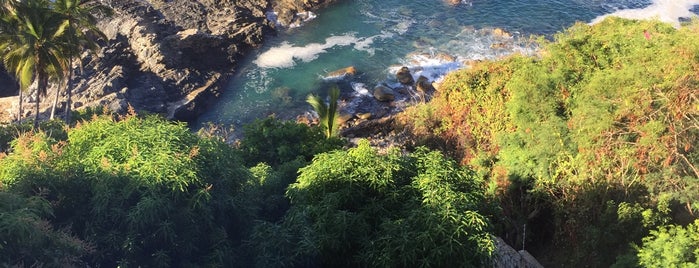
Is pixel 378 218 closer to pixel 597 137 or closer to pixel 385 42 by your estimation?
pixel 597 137

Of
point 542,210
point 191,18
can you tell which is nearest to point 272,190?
point 542,210

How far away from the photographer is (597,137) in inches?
649

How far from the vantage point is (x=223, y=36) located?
37375 millimetres

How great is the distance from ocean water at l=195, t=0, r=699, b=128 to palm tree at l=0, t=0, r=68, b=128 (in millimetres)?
10528

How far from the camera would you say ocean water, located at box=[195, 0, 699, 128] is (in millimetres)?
34188

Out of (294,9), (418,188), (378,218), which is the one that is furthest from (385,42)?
(378,218)

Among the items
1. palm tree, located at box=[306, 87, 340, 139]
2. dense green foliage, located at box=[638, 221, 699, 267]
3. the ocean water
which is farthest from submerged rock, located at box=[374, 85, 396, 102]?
dense green foliage, located at box=[638, 221, 699, 267]

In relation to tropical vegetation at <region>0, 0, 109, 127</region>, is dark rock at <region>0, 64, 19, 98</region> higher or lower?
lower

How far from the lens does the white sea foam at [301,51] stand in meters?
36.9

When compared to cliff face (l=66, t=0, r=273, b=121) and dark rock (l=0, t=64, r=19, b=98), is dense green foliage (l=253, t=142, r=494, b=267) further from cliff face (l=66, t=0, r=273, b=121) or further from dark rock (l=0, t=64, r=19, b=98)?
dark rock (l=0, t=64, r=19, b=98)

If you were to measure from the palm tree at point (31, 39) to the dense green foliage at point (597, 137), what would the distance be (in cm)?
1867

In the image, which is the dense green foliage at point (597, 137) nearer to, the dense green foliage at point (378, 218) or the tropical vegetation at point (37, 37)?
the dense green foliage at point (378, 218)

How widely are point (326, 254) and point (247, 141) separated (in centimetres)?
1065

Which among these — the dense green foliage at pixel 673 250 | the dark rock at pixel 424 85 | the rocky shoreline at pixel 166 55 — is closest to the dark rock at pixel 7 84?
the rocky shoreline at pixel 166 55
